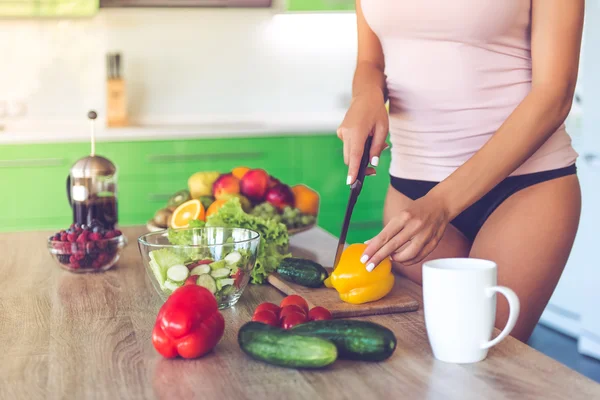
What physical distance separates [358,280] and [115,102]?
10.3 feet

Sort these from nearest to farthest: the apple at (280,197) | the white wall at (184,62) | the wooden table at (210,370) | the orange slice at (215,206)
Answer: the wooden table at (210,370) → the orange slice at (215,206) → the apple at (280,197) → the white wall at (184,62)

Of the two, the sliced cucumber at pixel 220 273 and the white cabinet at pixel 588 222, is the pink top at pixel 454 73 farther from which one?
the white cabinet at pixel 588 222

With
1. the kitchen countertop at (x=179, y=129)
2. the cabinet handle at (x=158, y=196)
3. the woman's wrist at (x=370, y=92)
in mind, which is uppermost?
the woman's wrist at (x=370, y=92)

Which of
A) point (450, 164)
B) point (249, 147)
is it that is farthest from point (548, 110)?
point (249, 147)

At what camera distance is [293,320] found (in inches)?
40.6

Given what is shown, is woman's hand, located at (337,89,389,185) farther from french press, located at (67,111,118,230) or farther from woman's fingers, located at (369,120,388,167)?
french press, located at (67,111,118,230)

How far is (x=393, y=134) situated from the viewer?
5.42ft

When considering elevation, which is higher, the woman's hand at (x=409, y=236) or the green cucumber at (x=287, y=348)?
the woman's hand at (x=409, y=236)

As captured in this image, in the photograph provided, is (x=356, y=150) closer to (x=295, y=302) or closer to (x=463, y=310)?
(x=295, y=302)

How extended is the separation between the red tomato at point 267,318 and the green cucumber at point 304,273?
0.22 m

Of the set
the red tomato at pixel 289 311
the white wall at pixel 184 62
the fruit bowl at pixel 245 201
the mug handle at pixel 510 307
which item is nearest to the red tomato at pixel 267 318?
the red tomato at pixel 289 311

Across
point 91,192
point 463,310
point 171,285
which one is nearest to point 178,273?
point 171,285

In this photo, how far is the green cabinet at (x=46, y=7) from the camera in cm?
382

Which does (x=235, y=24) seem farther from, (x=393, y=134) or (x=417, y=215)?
(x=417, y=215)
